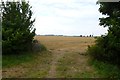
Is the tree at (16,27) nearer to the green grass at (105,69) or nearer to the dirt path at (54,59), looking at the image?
the dirt path at (54,59)

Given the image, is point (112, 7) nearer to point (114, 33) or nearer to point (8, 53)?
point (114, 33)

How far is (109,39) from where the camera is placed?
17.5 metres

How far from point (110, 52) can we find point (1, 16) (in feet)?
24.7

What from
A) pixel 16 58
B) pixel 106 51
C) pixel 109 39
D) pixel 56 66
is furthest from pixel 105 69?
pixel 16 58

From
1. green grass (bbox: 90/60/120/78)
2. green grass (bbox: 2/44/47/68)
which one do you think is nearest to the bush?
green grass (bbox: 90/60/120/78)

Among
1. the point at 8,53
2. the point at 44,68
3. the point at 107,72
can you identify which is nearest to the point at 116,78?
the point at 107,72

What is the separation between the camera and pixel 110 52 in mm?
17859

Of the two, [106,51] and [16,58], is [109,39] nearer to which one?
[106,51]

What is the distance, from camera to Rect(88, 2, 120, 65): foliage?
687 inches

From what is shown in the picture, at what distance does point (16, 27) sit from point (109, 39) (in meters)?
6.38

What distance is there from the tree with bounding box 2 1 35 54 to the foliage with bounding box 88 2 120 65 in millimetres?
4315

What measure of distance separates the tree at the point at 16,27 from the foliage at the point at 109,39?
431 cm

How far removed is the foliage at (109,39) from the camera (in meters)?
17.4

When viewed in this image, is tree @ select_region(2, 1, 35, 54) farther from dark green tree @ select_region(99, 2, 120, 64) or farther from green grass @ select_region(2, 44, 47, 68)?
dark green tree @ select_region(99, 2, 120, 64)
